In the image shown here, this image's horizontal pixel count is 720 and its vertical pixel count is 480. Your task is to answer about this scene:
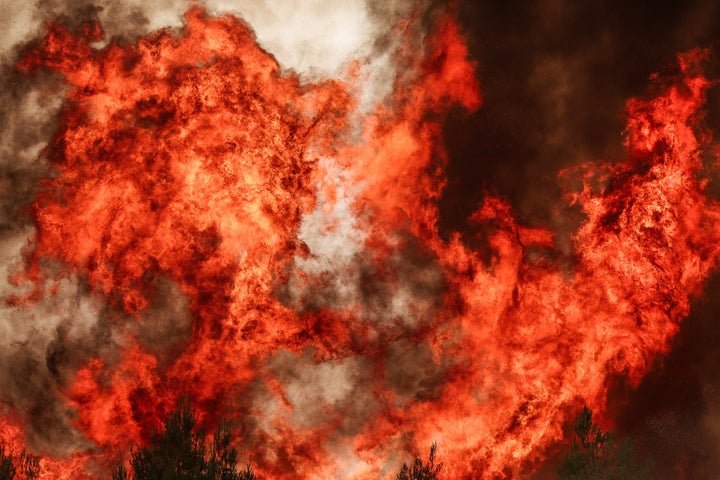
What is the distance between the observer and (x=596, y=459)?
17.4 m

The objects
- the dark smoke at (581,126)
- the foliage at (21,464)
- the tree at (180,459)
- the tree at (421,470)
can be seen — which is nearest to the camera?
the tree at (180,459)

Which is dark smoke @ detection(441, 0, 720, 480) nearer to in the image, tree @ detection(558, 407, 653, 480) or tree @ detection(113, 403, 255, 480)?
tree @ detection(558, 407, 653, 480)

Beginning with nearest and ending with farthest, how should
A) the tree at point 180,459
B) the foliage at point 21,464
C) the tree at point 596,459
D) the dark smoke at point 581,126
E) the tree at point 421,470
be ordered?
the tree at point 180,459 → the foliage at point 21,464 → the tree at point 596,459 → the tree at point 421,470 → the dark smoke at point 581,126

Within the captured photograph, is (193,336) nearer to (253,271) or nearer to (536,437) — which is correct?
(253,271)

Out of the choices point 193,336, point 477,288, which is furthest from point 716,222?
point 193,336

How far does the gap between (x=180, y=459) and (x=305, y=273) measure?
532 cm

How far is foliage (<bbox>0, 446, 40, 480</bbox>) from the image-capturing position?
55.0 ft

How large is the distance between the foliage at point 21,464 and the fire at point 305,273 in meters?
0.38

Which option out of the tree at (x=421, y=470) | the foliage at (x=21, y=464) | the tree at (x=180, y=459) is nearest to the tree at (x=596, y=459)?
the tree at (x=421, y=470)

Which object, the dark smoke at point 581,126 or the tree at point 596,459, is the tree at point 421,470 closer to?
the dark smoke at point 581,126

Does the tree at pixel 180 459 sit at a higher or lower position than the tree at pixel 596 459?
higher

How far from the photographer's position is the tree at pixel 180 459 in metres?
15.7

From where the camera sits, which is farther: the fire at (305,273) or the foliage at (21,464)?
the fire at (305,273)

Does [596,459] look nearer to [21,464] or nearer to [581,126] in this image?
[581,126]
